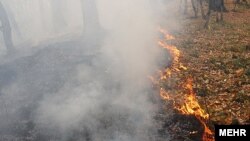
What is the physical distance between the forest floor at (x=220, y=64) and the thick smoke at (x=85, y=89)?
186cm

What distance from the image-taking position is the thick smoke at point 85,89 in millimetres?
10594

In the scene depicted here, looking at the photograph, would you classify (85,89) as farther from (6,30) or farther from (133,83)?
(6,30)

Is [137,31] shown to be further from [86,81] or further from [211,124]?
[211,124]

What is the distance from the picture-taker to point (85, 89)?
44.5 ft

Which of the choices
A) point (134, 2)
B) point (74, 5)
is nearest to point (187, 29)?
point (134, 2)

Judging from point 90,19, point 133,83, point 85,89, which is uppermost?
point 90,19

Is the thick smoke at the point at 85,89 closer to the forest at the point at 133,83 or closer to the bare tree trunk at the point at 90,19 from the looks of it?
the forest at the point at 133,83

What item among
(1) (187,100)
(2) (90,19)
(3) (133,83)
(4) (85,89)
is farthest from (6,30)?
(1) (187,100)

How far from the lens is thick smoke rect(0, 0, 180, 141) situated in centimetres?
1059

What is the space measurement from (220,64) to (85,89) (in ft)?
19.8

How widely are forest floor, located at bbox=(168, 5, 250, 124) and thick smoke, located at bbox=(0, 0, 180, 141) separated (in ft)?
6.12

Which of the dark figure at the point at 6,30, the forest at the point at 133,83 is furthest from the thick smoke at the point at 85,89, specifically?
the dark figure at the point at 6,30

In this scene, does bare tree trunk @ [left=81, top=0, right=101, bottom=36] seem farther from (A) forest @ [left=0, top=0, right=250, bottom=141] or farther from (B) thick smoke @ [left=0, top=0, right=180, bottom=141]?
(B) thick smoke @ [left=0, top=0, right=180, bottom=141]

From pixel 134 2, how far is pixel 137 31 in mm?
17896
